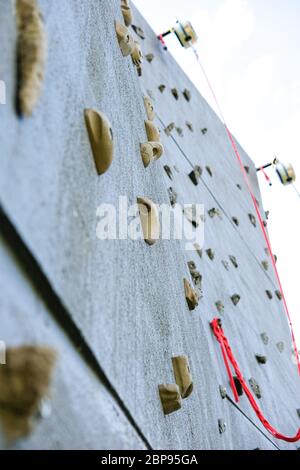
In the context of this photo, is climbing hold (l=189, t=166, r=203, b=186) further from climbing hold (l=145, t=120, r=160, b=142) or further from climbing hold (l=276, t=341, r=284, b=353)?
climbing hold (l=145, t=120, r=160, b=142)

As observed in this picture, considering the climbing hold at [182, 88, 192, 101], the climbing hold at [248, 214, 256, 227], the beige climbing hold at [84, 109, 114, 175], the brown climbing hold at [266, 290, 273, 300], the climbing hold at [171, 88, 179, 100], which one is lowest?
the brown climbing hold at [266, 290, 273, 300]

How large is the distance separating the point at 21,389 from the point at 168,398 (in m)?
0.39

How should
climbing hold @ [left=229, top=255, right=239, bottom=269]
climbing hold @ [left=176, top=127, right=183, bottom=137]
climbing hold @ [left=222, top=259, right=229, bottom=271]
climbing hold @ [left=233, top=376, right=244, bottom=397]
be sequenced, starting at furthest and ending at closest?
climbing hold @ [left=176, top=127, right=183, bottom=137] → climbing hold @ [left=229, top=255, right=239, bottom=269] → climbing hold @ [left=222, top=259, right=229, bottom=271] → climbing hold @ [left=233, top=376, right=244, bottom=397]

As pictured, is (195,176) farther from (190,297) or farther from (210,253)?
(190,297)

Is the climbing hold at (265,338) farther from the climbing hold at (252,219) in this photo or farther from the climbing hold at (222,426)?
the climbing hold at (252,219)

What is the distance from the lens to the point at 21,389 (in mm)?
324

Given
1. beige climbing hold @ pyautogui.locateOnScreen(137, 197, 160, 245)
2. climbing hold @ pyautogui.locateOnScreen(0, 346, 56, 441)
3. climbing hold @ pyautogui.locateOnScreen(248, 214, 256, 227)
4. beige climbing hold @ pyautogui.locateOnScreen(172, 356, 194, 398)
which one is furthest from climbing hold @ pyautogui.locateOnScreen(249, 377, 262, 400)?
climbing hold @ pyautogui.locateOnScreen(248, 214, 256, 227)

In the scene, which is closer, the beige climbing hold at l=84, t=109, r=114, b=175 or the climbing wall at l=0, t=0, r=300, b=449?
the climbing wall at l=0, t=0, r=300, b=449

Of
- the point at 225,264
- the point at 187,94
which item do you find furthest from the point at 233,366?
the point at 187,94

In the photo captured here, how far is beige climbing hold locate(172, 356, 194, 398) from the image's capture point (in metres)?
0.76

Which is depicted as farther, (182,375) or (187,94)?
(187,94)

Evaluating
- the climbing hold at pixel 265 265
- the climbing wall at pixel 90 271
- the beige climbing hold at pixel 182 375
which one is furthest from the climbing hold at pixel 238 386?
the climbing hold at pixel 265 265

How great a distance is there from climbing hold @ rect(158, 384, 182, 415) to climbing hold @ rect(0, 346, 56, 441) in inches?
14.3

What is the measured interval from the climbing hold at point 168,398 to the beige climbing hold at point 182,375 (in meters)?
0.08
